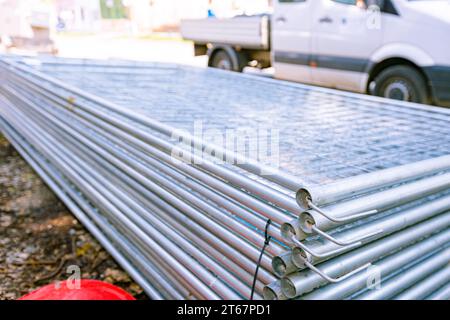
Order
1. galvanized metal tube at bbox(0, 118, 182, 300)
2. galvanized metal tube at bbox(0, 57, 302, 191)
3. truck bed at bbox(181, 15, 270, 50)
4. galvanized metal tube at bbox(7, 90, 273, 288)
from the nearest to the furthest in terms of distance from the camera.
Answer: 1. galvanized metal tube at bbox(0, 57, 302, 191)
2. galvanized metal tube at bbox(7, 90, 273, 288)
3. galvanized metal tube at bbox(0, 118, 182, 300)
4. truck bed at bbox(181, 15, 270, 50)

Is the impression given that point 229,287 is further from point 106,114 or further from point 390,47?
point 390,47

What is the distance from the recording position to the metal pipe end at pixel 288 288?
52.1 inches

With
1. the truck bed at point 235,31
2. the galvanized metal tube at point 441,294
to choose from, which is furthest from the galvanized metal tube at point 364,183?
the truck bed at point 235,31

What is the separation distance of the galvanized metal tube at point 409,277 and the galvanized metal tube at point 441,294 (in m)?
0.09

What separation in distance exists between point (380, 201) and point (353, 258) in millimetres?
222

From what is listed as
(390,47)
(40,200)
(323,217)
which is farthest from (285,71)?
(323,217)

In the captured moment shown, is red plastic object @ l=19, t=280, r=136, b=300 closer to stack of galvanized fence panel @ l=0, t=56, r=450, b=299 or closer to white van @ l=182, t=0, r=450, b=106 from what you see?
stack of galvanized fence panel @ l=0, t=56, r=450, b=299

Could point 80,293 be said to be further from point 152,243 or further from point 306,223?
point 306,223

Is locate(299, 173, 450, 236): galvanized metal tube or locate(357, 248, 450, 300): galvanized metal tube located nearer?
locate(299, 173, 450, 236): galvanized metal tube

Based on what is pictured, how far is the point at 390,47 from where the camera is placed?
564cm

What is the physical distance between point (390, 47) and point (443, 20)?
75cm

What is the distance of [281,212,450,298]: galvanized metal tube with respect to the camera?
134 cm

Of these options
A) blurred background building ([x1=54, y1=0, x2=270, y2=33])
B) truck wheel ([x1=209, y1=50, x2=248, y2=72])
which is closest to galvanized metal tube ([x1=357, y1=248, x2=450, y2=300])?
truck wheel ([x1=209, y1=50, x2=248, y2=72])

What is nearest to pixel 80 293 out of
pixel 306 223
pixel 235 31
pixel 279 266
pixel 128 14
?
pixel 279 266
